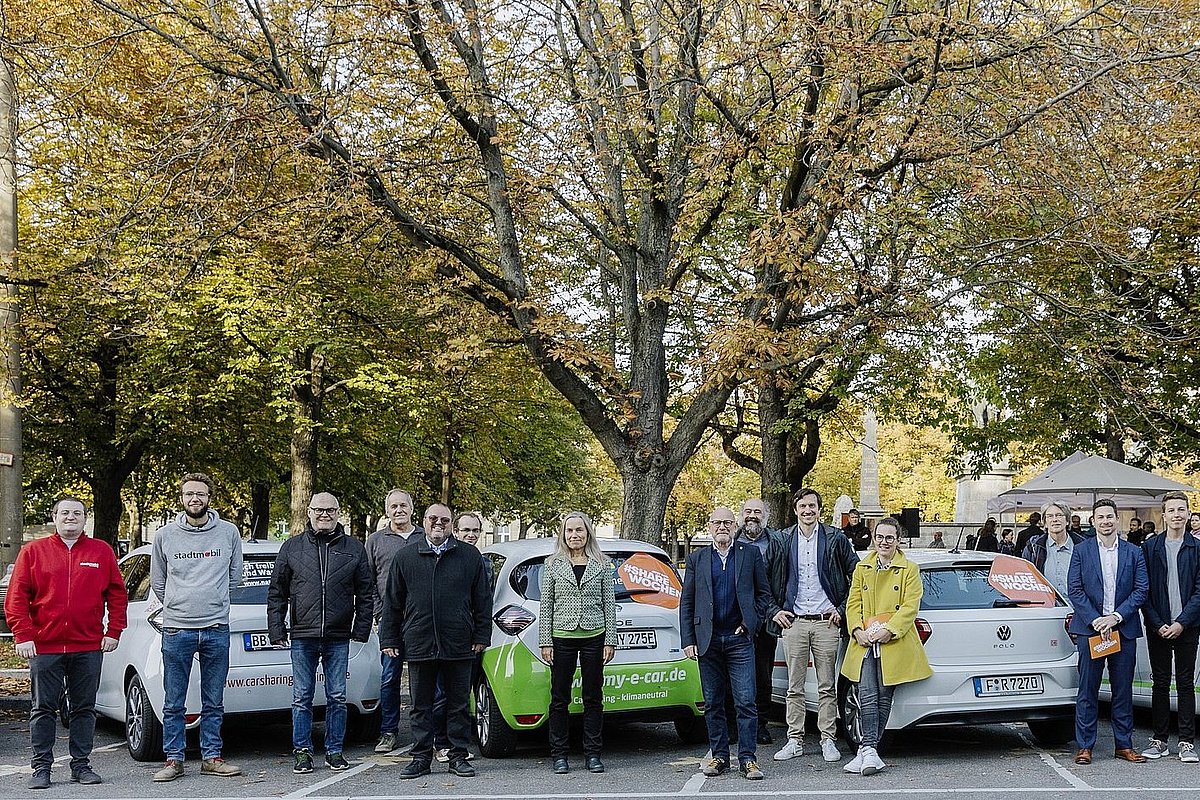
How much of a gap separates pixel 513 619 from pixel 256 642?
189cm

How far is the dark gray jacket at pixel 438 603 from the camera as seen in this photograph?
26.8ft

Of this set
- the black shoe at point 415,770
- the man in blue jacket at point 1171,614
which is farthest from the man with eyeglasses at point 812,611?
the black shoe at point 415,770

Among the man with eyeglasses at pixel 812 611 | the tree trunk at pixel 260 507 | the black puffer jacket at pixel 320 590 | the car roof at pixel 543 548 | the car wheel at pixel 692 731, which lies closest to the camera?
the black puffer jacket at pixel 320 590

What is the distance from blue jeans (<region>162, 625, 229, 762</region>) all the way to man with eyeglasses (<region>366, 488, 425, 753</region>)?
1.14 metres

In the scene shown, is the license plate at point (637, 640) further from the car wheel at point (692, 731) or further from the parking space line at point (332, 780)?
the parking space line at point (332, 780)

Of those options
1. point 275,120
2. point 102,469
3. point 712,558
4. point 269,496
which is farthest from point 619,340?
point 269,496

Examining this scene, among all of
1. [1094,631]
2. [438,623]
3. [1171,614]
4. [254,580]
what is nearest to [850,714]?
[1094,631]

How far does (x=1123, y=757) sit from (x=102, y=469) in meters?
23.1

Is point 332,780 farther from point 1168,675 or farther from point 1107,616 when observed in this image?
point 1168,675

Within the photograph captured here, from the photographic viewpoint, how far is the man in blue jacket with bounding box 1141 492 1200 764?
8.57 m

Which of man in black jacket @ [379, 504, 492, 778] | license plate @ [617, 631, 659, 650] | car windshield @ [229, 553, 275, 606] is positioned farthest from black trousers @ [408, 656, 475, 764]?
car windshield @ [229, 553, 275, 606]

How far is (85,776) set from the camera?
8.05 m

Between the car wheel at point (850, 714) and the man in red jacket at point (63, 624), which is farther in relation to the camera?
the car wheel at point (850, 714)

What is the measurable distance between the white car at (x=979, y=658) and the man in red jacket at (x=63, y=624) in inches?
203
